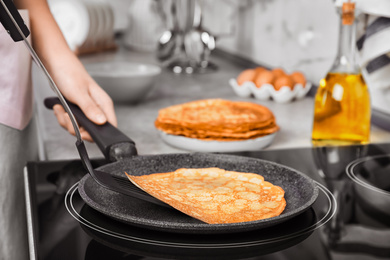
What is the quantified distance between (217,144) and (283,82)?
1.92ft

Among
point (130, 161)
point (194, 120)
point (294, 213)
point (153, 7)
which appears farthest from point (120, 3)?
point (294, 213)

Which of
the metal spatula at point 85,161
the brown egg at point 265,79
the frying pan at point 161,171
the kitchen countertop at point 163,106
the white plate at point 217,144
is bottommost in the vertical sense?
the kitchen countertop at point 163,106

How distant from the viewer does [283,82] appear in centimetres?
144

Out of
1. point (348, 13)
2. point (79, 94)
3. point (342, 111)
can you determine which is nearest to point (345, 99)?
point (342, 111)

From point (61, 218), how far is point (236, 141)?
0.42 meters

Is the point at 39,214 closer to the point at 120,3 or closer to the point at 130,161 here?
the point at 130,161

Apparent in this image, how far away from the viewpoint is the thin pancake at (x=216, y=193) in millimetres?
573

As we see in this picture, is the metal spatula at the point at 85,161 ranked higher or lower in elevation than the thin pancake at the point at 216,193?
higher

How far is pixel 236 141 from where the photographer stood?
0.93 metres

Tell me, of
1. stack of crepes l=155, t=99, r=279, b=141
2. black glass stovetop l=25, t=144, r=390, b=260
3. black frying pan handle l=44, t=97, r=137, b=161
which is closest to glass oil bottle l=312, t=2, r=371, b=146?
stack of crepes l=155, t=99, r=279, b=141

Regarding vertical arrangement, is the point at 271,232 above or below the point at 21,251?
above

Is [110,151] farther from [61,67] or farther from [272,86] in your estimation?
[272,86]

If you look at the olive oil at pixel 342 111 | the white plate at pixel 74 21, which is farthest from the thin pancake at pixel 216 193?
Answer: the white plate at pixel 74 21

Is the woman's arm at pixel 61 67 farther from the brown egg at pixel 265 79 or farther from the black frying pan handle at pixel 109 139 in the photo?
the brown egg at pixel 265 79
